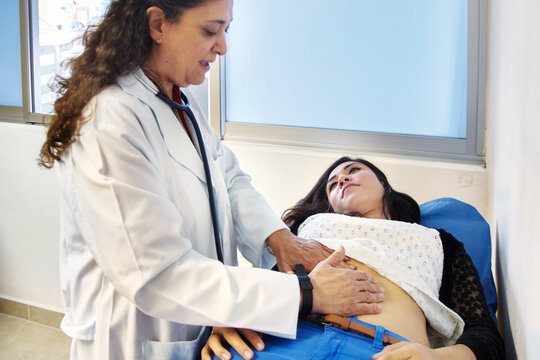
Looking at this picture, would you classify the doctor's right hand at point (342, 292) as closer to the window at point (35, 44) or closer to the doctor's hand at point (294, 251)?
the doctor's hand at point (294, 251)

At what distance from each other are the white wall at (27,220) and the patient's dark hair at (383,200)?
1.46 metres

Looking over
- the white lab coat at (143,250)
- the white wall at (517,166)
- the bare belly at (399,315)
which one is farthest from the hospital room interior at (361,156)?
the white lab coat at (143,250)

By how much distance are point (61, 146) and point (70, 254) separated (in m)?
0.27

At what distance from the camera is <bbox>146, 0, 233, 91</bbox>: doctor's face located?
4.17 feet

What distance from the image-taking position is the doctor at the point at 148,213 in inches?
44.5

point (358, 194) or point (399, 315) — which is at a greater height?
point (358, 194)

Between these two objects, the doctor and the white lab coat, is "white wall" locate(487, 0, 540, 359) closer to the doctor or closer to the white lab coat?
the doctor

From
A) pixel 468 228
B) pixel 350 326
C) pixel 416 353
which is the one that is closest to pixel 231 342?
pixel 350 326

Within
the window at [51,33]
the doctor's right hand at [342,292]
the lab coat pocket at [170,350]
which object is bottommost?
the lab coat pocket at [170,350]

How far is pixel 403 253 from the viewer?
5.16ft

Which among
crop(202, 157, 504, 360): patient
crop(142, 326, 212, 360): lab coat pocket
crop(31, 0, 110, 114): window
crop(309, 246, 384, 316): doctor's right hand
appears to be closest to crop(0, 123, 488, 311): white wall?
crop(31, 0, 110, 114): window

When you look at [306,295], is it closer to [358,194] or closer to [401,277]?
[401,277]

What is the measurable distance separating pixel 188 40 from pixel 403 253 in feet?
2.83

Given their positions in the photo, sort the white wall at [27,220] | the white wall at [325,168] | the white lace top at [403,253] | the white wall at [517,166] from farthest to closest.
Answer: the white wall at [27,220] < the white wall at [325,168] < the white lace top at [403,253] < the white wall at [517,166]
